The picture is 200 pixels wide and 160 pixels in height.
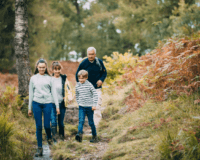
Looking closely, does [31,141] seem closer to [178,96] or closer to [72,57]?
[178,96]

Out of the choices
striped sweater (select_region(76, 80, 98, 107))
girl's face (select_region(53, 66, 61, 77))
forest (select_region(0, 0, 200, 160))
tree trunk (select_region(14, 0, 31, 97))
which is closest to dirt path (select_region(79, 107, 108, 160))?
forest (select_region(0, 0, 200, 160))

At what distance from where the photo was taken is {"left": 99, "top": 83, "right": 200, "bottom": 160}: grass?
3297 mm

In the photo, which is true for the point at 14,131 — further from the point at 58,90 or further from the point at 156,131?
the point at 156,131

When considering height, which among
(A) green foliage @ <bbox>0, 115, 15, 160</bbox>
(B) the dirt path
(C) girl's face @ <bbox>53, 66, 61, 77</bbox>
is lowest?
(B) the dirt path

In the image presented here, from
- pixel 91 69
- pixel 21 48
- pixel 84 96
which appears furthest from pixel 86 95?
pixel 21 48

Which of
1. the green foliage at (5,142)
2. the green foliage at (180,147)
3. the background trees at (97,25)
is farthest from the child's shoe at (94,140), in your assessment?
the background trees at (97,25)

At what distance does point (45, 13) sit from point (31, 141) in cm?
1010

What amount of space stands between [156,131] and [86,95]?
5.69ft

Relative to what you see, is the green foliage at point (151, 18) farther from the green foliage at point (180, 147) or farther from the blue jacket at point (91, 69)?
the green foliage at point (180, 147)

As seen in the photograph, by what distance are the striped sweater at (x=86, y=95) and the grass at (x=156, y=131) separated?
1.01m

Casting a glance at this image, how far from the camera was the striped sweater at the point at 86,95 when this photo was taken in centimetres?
492

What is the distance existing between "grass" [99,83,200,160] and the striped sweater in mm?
1014

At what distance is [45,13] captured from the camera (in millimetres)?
13391

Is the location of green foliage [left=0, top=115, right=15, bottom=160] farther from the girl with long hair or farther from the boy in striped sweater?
the boy in striped sweater
